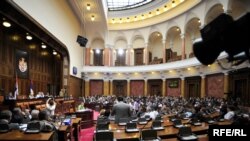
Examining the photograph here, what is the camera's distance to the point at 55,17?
40.7ft

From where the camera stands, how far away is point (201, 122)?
23.3 feet

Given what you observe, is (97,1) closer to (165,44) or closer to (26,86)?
(26,86)

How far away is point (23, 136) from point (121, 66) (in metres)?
20.8

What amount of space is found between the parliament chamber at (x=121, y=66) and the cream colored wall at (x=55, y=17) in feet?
0.16

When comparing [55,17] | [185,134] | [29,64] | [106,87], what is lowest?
[185,134]

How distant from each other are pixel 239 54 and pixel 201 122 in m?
5.16

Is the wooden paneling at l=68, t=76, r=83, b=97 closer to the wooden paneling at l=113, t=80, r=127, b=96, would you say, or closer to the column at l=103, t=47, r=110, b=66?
the column at l=103, t=47, r=110, b=66

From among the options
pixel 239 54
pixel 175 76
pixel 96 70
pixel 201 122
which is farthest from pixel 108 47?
pixel 239 54

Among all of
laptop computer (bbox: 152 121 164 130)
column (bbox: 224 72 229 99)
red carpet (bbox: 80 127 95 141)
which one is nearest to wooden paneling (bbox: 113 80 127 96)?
column (bbox: 224 72 229 99)

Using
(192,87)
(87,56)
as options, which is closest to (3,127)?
(192,87)

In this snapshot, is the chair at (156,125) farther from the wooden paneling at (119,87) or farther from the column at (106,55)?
the column at (106,55)

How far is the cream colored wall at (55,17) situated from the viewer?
895cm

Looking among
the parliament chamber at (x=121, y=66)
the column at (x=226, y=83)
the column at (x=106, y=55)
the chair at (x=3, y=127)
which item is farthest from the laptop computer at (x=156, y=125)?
the column at (x=106, y=55)

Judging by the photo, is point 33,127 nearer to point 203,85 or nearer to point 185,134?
point 185,134
